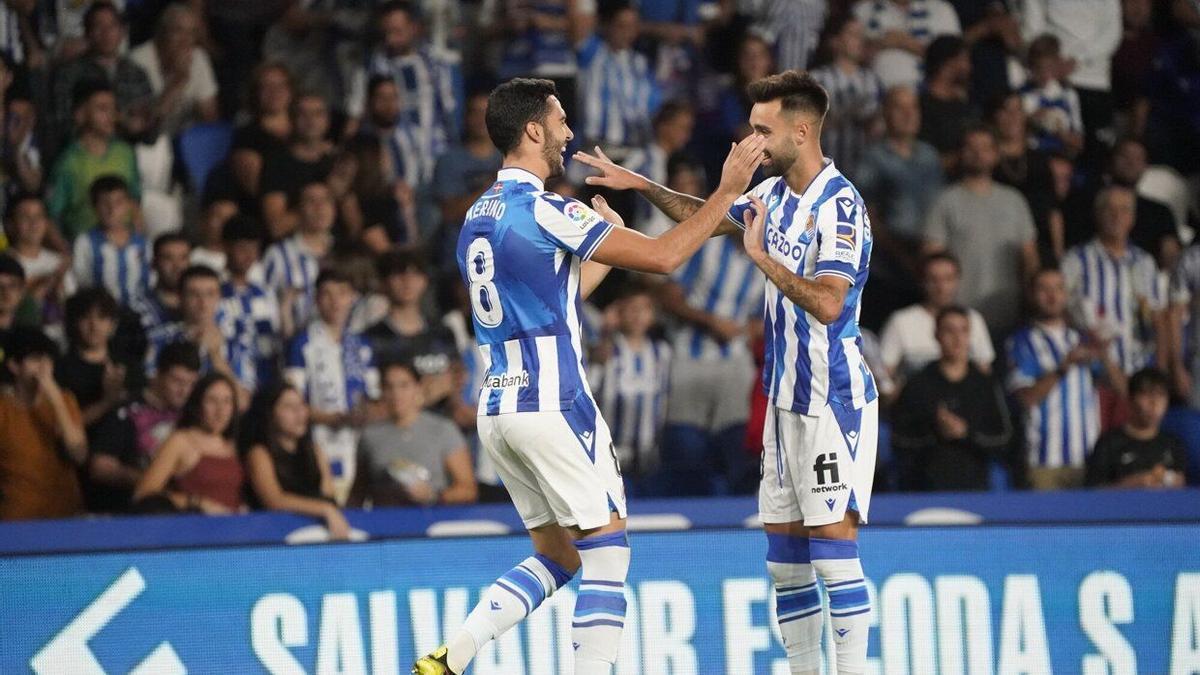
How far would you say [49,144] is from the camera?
10.5m

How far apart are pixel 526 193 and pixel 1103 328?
5.93 metres

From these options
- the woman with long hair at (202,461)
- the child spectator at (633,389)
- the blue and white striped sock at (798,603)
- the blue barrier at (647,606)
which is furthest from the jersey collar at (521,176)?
the child spectator at (633,389)

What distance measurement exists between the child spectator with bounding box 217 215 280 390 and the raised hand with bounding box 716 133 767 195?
4.78 meters

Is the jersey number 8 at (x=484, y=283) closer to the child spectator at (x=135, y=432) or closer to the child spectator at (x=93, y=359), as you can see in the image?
the child spectator at (x=135, y=432)

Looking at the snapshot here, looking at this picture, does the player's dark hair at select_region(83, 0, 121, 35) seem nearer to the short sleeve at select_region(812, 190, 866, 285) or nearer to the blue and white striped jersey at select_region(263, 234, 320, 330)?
the blue and white striped jersey at select_region(263, 234, 320, 330)

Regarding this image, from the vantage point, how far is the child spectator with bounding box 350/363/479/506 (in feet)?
30.7

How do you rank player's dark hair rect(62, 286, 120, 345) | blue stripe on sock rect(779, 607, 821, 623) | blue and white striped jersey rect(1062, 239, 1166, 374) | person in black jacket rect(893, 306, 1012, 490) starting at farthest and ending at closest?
blue and white striped jersey rect(1062, 239, 1166, 374)
person in black jacket rect(893, 306, 1012, 490)
player's dark hair rect(62, 286, 120, 345)
blue stripe on sock rect(779, 607, 821, 623)

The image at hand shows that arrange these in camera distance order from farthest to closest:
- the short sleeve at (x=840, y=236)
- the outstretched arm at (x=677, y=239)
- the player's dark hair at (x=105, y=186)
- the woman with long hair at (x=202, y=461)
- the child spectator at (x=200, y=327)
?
the player's dark hair at (x=105, y=186) → the child spectator at (x=200, y=327) → the woman with long hair at (x=202, y=461) → the short sleeve at (x=840, y=236) → the outstretched arm at (x=677, y=239)

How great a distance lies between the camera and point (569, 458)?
5.72m

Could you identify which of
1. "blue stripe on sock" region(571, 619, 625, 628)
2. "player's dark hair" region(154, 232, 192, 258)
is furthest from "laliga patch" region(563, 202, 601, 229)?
"player's dark hair" region(154, 232, 192, 258)

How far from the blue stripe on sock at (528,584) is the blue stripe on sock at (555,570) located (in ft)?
0.29

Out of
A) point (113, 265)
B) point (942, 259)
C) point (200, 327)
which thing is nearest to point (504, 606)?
point (200, 327)

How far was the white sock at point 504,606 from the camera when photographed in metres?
5.70

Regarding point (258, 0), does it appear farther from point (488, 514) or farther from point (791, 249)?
point (791, 249)
